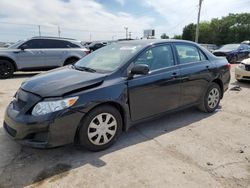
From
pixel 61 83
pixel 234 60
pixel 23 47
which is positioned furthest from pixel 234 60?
pixel 61 83

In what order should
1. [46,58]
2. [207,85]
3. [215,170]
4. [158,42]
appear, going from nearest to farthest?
1. [215,170]
2. [158,42]
3. [207,85]
4. [46,58]

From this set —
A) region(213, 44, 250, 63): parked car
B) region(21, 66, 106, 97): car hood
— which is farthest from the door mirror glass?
region(213, 44, 250, 63): parked car

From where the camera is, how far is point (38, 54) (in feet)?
33.9

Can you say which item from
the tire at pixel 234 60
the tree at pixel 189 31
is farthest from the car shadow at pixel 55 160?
the tree at pixel 189 31

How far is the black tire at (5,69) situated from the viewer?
380 inches

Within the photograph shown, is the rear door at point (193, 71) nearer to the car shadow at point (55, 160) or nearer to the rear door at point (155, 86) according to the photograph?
the rear door at point (155, 86)

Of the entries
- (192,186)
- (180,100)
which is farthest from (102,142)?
(180,100)

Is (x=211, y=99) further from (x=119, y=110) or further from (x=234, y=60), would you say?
(x=234, y=60)

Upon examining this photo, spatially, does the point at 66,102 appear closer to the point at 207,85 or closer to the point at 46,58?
the point at 207,85

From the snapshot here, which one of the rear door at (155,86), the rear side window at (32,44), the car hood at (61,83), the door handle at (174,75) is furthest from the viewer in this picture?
the rear side window at (32,44)

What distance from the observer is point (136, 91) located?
12.4ft

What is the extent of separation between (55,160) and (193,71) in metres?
2.92

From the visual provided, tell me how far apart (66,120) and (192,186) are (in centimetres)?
167

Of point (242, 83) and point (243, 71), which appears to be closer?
point (243, 71)
